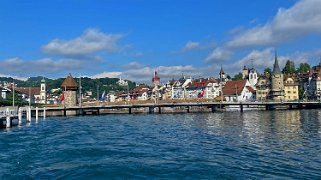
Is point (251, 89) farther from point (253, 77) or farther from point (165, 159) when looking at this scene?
point (165, 159)

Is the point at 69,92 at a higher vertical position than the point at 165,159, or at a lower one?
higher

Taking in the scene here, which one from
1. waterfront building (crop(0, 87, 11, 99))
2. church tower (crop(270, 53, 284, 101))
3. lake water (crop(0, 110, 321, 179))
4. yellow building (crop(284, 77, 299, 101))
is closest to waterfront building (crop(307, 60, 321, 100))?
yellow building (crop(284, 77, 299, 101))

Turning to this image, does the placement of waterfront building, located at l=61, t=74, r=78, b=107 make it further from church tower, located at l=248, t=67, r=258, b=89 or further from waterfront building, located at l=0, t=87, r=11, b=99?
church tower, located at l=248, t=67, r=258, b=89

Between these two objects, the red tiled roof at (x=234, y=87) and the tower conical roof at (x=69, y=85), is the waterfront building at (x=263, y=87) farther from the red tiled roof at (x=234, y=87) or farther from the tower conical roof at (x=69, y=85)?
the tower conical roof at (x=69, y=85)

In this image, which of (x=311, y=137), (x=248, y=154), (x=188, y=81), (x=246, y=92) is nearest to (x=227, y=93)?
(x=246, y=92)

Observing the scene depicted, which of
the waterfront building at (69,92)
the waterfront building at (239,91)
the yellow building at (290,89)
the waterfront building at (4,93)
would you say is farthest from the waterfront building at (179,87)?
the waterfront building at (4,93)

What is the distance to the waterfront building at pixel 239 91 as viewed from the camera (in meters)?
157

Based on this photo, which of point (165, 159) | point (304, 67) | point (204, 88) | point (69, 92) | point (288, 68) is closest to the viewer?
point (165, 159)

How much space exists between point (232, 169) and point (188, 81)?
17298 centimetres

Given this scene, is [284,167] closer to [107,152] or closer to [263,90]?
[107,152]

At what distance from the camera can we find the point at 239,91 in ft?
515

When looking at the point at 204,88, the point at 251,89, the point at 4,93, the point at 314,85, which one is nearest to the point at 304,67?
the point at 314,85

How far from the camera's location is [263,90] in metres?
158

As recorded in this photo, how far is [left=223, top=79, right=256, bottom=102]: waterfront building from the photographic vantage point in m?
Answer: 157
